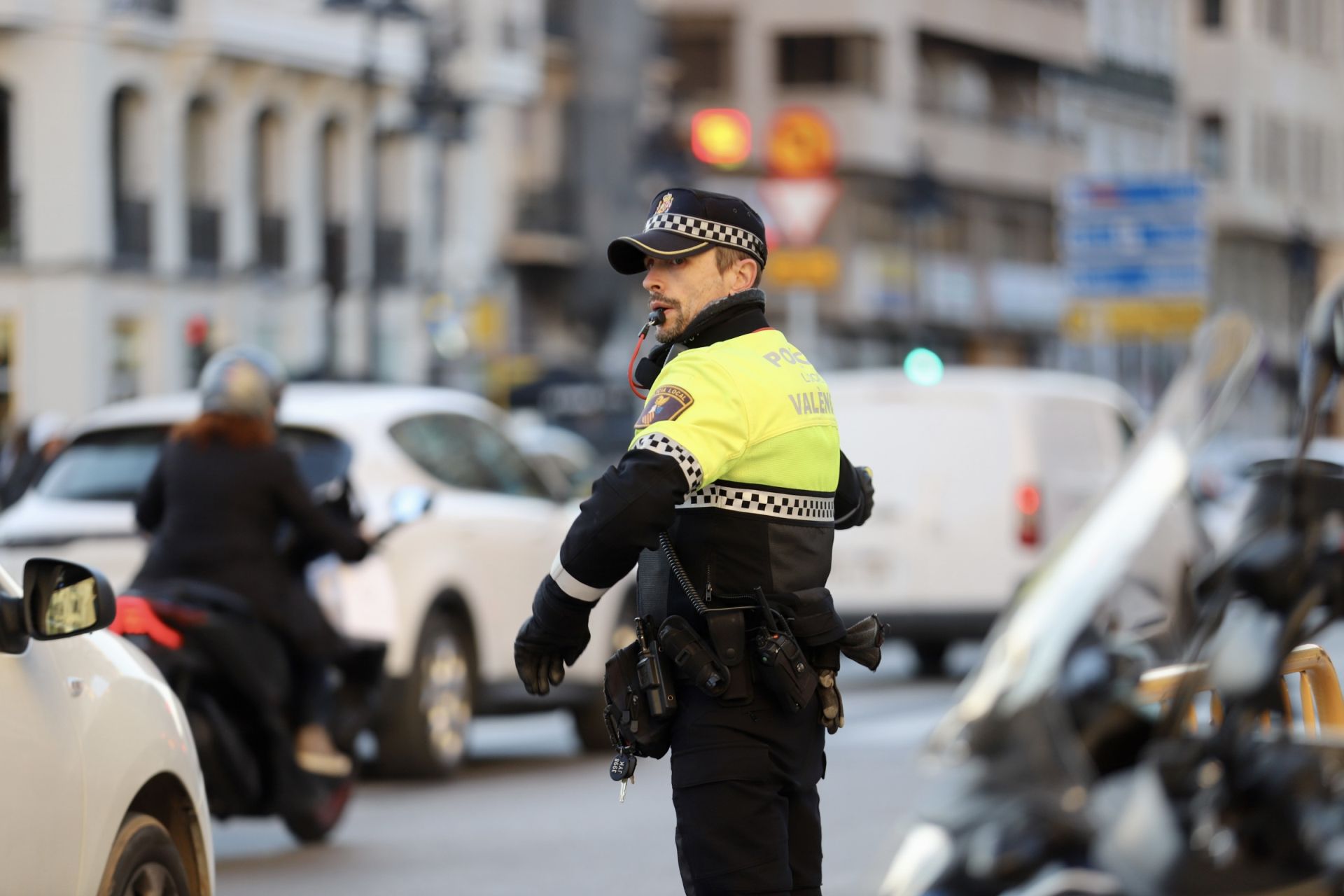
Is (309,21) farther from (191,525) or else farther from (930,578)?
(191,525)

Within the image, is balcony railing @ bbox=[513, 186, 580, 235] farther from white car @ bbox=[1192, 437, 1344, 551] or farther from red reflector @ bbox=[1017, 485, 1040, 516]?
white car @ bbox=[1192, 437, 1344, 551]

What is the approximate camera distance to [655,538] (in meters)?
5.48

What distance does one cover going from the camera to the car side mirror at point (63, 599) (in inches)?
218

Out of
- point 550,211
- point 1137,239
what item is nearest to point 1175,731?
point 1137,239

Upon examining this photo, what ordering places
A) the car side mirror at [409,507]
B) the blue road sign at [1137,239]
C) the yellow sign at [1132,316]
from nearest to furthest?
the car side mirror at [409,507] → the blue road sign at [1137,239] → the yellow sign at [1132,316]

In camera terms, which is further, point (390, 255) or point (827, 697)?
point (390, 255)

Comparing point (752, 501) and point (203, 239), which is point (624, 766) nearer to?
point (752, 501)

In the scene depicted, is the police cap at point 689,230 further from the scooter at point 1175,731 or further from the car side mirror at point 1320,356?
the car side mirror at point 1320,356

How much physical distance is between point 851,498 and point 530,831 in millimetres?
5403

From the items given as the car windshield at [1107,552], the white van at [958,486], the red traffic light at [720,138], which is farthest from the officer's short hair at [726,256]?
the red traffic light at [720,138]

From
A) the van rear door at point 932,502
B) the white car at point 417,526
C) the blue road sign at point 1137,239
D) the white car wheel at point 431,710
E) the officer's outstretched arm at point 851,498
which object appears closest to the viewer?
the officer's outstretched arm at point 851,498

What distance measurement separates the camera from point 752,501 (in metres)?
5.65

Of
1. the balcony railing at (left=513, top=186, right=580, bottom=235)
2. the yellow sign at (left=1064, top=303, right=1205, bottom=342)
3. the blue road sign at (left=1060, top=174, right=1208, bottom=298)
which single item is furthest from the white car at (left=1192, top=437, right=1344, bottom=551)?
the balcony railing at (left=513, top=186, right=580, bottom=235)

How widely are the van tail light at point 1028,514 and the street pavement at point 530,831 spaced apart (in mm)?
3490
